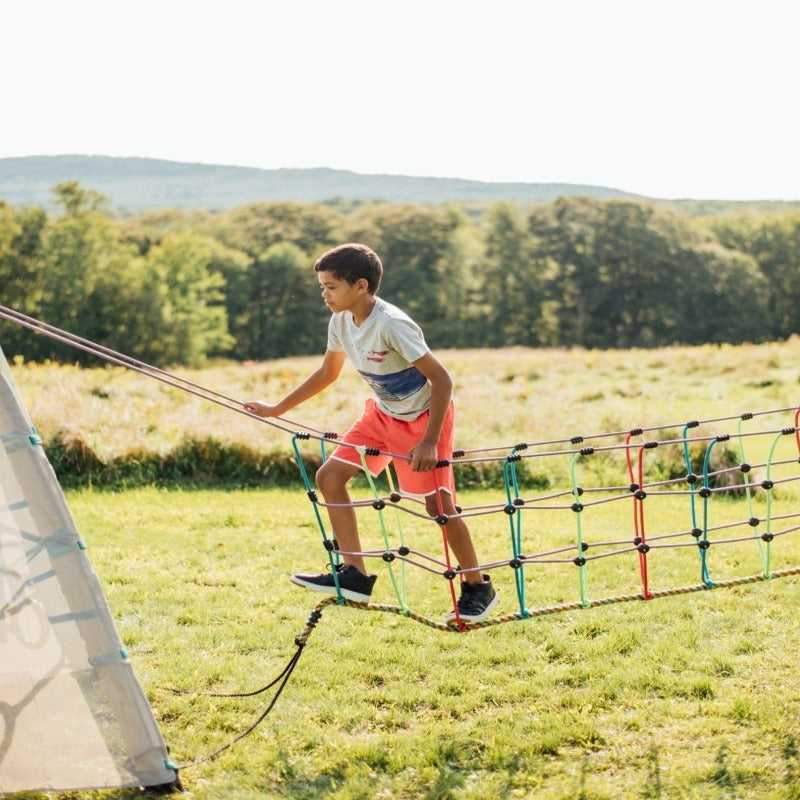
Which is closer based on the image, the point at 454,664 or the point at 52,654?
the point at 52,654

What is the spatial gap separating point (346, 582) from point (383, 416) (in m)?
0.83

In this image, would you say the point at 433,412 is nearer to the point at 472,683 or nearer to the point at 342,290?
the point at 342,290

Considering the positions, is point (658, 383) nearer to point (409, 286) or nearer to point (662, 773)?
point (662, 773)

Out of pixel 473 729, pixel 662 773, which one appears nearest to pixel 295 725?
pixel 473 729

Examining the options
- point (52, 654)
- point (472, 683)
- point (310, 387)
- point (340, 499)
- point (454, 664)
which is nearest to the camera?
point (52, 654)

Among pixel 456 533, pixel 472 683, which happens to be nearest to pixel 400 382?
pixel 456 533

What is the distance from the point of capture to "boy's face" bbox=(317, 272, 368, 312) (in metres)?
4.72

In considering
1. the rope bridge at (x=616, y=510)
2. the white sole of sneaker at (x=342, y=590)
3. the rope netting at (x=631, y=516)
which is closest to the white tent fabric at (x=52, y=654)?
the rope bridge at (x=616, y=510)

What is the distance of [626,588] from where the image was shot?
752cm

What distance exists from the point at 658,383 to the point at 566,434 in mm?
7722

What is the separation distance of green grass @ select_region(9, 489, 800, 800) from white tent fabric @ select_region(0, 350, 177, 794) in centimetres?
35

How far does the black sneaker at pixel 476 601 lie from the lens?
5.02 metres

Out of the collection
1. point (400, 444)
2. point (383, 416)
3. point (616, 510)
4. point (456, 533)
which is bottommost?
point (616, 510)

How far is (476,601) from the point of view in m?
5.07
